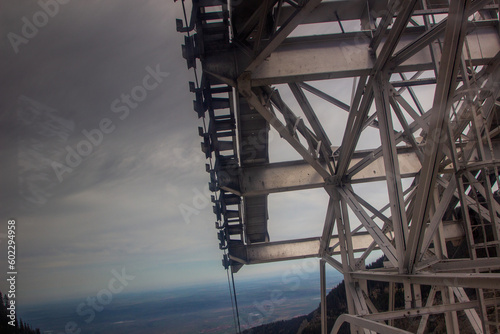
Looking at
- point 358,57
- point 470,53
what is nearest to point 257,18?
point 358,57

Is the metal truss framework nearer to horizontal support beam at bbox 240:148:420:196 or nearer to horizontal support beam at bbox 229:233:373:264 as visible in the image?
horizontal support beam at bbox 240:148:420:196

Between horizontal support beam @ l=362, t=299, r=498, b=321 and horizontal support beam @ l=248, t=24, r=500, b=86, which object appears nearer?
horizontal support beam @ l=362, t=299, r=498, b=321

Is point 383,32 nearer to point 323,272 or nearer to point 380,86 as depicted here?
point 380,86

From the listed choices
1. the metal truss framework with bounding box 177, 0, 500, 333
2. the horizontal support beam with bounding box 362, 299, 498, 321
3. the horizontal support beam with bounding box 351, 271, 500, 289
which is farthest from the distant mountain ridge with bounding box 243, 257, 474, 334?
the horizontal support beam with bounding box 351, 271, 500, 289

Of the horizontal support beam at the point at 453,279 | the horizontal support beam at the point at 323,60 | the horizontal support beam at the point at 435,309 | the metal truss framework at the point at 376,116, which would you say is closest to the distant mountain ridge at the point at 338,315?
the metal truss framework at the point at 376,116

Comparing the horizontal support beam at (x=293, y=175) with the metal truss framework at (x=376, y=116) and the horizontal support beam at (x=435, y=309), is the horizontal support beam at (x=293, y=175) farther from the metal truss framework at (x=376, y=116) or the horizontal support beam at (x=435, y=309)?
the horizontal support beam at (x=435, y=309)

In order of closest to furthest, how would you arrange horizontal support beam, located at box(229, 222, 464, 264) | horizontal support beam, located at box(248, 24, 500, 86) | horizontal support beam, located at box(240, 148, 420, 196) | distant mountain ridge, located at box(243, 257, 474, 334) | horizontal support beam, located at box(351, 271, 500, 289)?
1. horizontal support beam, located at box(351, 271, 500, 289)
2. horizontal support beam, located at box(248, 24, 500, 86)
3. horizontal support beam, located at box(240, 148, 420, 196)
4. horizontal support beam, located at box(229, 222, 464, 264)
5. distant mountain ridge, located at box(243, 257, 474, 334)
